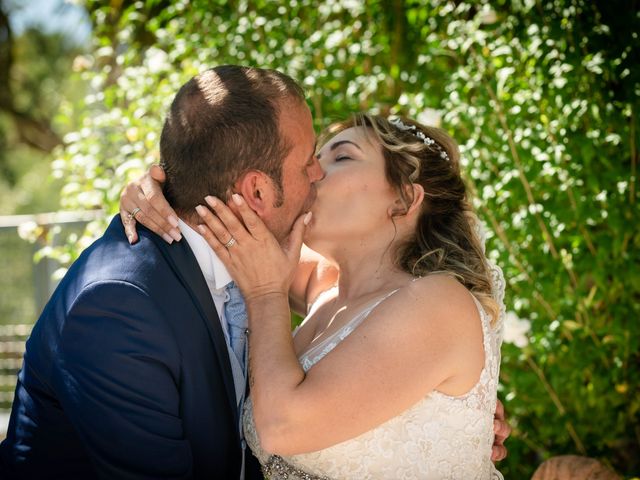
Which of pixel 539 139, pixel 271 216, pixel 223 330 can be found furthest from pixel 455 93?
pixel 223 330

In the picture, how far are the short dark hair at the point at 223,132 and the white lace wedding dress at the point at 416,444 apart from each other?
67cm

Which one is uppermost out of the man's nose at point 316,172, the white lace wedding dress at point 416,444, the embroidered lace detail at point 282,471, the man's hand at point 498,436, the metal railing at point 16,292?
the man's nose at point 316,172

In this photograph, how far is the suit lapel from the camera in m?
2.63

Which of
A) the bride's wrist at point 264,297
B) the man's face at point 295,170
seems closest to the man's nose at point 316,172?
the man's face at point 295,170

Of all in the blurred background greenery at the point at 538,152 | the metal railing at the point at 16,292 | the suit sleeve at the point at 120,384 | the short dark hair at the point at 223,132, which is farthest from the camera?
the metal railing at the point at 16,292

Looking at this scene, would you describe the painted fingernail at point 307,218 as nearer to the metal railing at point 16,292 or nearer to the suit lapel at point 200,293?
the suit lapel at point 200,293

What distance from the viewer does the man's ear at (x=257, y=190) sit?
2.71m

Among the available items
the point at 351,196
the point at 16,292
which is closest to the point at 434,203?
the point at 351,196

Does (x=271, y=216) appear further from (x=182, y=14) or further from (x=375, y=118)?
(x=182, y=14)

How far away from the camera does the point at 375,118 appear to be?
3166 millimetres

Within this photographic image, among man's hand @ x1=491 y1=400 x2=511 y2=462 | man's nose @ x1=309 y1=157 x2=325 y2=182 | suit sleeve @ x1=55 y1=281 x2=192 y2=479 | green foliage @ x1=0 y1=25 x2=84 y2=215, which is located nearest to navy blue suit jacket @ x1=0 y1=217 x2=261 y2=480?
suit sleeve @ x1=55 y1=281 x2=192 y2=479

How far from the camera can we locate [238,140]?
8.73 feet

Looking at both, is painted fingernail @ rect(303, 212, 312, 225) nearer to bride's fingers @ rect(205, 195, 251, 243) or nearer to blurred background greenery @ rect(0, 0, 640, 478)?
bride's fingers @ rect(205, 195, 251, 243)

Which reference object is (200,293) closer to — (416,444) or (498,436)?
(416,444)
